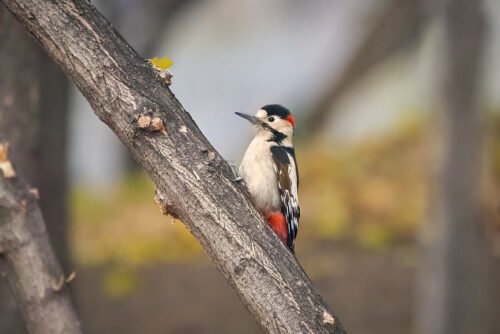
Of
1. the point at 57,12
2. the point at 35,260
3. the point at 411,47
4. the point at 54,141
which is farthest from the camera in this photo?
the point at 411,47

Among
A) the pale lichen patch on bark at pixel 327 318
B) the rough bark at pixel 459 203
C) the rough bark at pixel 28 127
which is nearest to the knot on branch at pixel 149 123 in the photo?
the pale lichen patch on bark at pixel 327 318

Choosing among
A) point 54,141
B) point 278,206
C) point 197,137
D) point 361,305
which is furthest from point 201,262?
point 197,137

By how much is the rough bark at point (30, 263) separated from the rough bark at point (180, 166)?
3.50ft

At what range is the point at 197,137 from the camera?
333 cm

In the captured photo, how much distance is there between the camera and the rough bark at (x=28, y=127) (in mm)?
5160

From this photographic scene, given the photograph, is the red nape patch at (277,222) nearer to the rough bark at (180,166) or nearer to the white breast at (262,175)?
the white breast at (262,175)

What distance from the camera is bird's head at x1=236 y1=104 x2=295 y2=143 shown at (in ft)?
14.6

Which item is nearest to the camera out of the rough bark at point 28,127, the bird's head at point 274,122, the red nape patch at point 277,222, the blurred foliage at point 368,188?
the red nape patch at point 277,222

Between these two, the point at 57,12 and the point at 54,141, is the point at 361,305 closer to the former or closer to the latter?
the point at 54,141

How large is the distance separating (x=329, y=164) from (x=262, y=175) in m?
5.43

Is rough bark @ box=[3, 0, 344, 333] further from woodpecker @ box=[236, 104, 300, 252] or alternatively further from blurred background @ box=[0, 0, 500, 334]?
blurred background @ box=[0, 0, 500, 334]

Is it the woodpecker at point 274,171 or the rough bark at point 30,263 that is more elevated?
the woodpecker at point 274,171

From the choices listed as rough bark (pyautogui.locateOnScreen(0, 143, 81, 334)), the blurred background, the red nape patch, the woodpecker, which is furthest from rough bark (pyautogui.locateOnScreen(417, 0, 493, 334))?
rough bark (pyautogui.locateOnScreen(0, 143, 81, 334))

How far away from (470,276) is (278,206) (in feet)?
8.17
